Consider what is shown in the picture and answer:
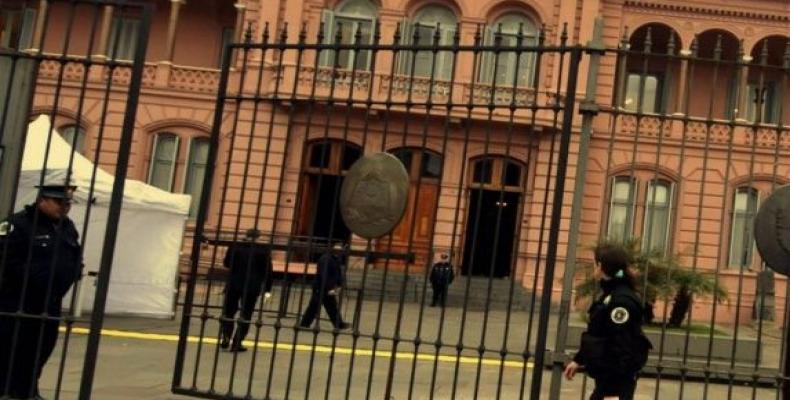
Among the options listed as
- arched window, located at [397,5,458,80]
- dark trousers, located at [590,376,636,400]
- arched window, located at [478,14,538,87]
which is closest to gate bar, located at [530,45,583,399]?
dark trousers, located at [590,376,636,400]

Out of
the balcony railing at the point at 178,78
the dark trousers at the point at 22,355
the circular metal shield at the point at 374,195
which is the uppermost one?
the balcony railing at the point at 178,78

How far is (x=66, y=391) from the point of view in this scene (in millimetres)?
8133

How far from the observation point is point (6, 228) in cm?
650

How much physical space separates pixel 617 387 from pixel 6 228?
15.6 ft

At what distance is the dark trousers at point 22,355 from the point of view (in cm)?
664

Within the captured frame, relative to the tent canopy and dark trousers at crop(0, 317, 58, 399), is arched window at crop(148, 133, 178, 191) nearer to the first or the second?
the tent canopy

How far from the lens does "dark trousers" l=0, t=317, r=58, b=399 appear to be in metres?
6.64

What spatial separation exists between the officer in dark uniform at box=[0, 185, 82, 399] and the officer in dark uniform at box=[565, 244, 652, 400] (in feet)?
13.3

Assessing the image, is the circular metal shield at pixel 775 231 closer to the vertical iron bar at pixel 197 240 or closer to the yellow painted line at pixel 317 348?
the vertical iron bar at pixel 197 240

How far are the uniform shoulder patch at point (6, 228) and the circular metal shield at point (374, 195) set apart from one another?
260cm

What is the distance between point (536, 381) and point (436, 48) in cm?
268

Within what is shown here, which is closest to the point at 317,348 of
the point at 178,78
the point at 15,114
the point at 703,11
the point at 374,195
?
the point at 374,195

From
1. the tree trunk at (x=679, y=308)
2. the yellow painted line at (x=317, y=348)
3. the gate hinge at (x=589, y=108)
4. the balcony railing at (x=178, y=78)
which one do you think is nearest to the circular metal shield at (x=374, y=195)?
the gate hinge at (x=589, y=108)

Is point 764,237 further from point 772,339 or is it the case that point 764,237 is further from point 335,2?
point 335,2
